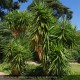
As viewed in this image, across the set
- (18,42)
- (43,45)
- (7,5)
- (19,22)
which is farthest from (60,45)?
(7,5)

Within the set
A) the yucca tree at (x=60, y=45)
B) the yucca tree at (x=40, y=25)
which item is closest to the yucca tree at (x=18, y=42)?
the yucca tree at (x=40, y=25)

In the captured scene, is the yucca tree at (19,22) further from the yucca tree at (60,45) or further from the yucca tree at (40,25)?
the yucca tree at (60,45)

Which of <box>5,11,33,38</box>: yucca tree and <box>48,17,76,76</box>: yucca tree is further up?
<box>5,11,33,38</box>: yucca tree

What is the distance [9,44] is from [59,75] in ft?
9.67

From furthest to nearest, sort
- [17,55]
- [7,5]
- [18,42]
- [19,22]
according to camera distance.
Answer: [7,5]
[19,22]
[18,42]
[17,55]

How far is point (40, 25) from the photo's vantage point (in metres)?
15.5

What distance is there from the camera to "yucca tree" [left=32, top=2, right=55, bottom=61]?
15438 millimetres

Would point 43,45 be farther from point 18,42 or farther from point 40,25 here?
point 18,42

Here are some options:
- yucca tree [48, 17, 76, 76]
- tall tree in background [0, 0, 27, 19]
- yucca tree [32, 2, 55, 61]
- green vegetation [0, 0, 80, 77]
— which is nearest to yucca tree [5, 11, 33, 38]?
green vegetation [0, 0, 80, 77]

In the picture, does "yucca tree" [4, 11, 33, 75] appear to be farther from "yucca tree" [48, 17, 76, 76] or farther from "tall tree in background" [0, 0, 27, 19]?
"tall tree in background" [0, 0, 27, 19]

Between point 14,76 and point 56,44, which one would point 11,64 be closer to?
point 14,76

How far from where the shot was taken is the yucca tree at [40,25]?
15.4 meters

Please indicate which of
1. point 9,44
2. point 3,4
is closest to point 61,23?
point 9,44

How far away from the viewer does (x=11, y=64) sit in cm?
1548
